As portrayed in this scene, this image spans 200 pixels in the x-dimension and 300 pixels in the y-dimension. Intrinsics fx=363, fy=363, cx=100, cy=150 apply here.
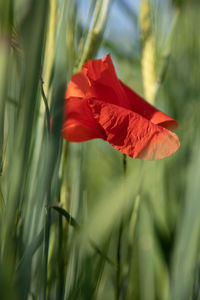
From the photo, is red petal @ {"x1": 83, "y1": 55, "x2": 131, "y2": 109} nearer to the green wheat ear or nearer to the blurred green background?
the blurred green background

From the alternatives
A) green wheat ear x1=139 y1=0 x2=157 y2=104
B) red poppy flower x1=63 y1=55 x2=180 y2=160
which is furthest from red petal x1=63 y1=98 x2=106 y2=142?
green wheat ear x1=139 y1=0 x2=157 y2=104

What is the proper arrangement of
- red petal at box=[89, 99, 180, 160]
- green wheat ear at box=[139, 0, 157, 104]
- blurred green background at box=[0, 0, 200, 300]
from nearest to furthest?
blurred green background at box=[0, 0, 200, 300]
red petal at box=[89, 99, 180, 160]
green wheat ear at box=[139, 0, 157, 104]

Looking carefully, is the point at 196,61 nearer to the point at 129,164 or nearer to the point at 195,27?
the point at 195,27

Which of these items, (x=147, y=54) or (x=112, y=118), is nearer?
(x=112, y=118)

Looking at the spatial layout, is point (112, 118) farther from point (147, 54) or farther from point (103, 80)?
point (147, 54)

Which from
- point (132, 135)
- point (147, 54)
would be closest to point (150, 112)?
point (132, 135)

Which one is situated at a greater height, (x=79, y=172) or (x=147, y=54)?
(x=147, y=54)

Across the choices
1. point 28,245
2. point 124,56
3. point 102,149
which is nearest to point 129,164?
point 102,149
